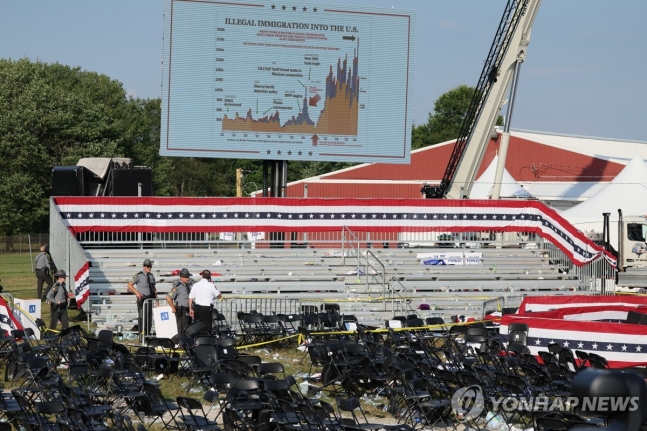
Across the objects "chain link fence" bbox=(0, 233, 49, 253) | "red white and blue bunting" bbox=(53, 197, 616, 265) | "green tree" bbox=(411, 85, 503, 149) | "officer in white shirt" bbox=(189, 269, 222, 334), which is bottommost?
"chain link fence" bbox=(0, 233, 49, 253)

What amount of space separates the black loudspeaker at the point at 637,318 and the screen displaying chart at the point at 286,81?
33.3 feet

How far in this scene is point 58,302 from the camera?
17344 mm

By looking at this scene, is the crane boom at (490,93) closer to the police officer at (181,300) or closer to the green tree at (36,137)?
the police officer at (181,300)

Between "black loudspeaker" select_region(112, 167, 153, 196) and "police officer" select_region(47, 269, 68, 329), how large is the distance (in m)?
7.63

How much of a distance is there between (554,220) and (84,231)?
12090 mm

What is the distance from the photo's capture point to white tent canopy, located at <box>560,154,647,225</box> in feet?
103

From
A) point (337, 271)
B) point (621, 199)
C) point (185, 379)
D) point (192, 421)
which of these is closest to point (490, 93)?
point (621, 199)

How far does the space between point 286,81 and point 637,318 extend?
11619mm

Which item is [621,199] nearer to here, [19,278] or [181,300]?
[181,300]

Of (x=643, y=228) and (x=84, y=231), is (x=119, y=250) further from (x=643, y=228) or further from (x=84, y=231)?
(x=643, y=228)

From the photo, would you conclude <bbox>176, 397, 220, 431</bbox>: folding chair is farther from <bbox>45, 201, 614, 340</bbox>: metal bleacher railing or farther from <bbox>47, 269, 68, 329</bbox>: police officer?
<bbox>45, 201, 614, 340</bbox>: metal bleacher railing

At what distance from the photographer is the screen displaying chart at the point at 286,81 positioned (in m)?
23.7

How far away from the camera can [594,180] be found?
1870 inches

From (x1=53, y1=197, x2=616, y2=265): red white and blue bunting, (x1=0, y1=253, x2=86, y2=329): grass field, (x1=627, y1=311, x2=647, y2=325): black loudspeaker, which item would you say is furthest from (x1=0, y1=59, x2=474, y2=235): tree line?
(x1=627, y1=311, x2=647, y2=325): black loudspeaker
